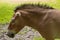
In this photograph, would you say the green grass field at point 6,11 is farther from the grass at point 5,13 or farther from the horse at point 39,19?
the horse at point 39,19

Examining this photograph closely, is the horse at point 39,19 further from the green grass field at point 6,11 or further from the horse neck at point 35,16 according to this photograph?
the green grass field at point 6,11

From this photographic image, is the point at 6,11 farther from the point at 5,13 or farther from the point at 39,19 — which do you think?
the point at 39,19

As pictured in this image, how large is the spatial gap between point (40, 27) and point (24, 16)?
0.40m

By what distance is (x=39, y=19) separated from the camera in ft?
13.4

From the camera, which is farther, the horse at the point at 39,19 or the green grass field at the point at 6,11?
the green grass field at the point at 6,11

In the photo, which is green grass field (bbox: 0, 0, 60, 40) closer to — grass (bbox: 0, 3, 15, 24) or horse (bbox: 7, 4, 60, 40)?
grass (bbox: 0, 3, 15, 24)

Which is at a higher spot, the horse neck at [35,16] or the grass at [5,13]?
the horse neck at [35,16]

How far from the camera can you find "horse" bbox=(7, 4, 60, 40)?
4008 mm

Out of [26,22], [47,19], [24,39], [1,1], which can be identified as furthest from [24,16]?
[1,1]

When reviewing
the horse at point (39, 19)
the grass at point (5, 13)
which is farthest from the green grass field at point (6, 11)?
the horse at point (39, 19)

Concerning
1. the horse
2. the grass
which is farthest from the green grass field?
the horse

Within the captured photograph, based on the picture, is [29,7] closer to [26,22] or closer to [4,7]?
[26,22]

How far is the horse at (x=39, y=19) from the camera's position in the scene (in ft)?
13.1

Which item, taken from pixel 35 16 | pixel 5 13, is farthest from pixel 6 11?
pixel 35 16
